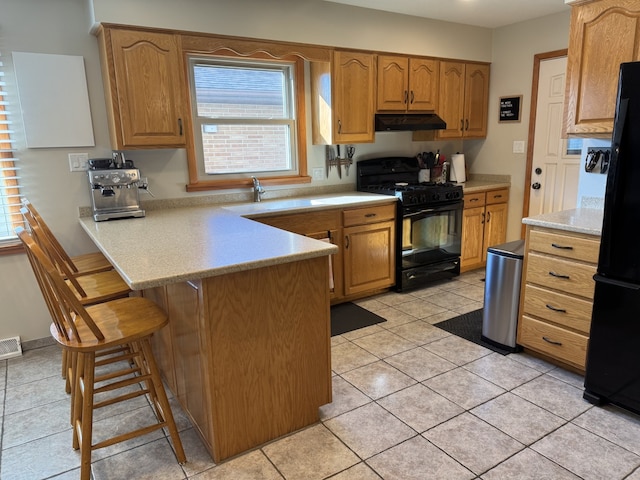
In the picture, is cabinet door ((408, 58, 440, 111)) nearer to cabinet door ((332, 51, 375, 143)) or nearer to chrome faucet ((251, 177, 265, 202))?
cabinet door ((332, 51, 375, 143))

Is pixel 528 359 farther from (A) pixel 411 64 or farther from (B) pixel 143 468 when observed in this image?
(A) pixel 411 64

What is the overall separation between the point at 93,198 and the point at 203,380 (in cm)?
172

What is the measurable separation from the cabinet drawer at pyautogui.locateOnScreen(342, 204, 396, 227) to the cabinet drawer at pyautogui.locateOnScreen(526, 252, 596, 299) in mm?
1357

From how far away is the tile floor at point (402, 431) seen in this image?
6.01 feet

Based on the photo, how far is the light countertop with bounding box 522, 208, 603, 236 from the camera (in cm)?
233

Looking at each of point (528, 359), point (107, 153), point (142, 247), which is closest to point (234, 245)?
point (142, 247)

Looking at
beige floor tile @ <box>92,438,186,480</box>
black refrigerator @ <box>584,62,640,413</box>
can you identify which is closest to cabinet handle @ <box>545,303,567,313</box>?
black refrigerator @ <box>584,62,640,413</box>

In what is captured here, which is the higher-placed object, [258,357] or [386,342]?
[258,357]

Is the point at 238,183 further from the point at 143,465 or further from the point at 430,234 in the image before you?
the point at 143,465

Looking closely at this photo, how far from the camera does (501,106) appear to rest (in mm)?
4543

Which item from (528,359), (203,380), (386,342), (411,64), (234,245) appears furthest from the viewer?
(411,64)

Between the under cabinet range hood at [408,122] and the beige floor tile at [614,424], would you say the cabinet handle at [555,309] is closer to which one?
the beige floor tile at [614,424]

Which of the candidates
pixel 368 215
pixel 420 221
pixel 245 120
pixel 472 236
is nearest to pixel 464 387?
pixel 368 215

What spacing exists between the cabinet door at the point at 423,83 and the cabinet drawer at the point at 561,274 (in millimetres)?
2061
